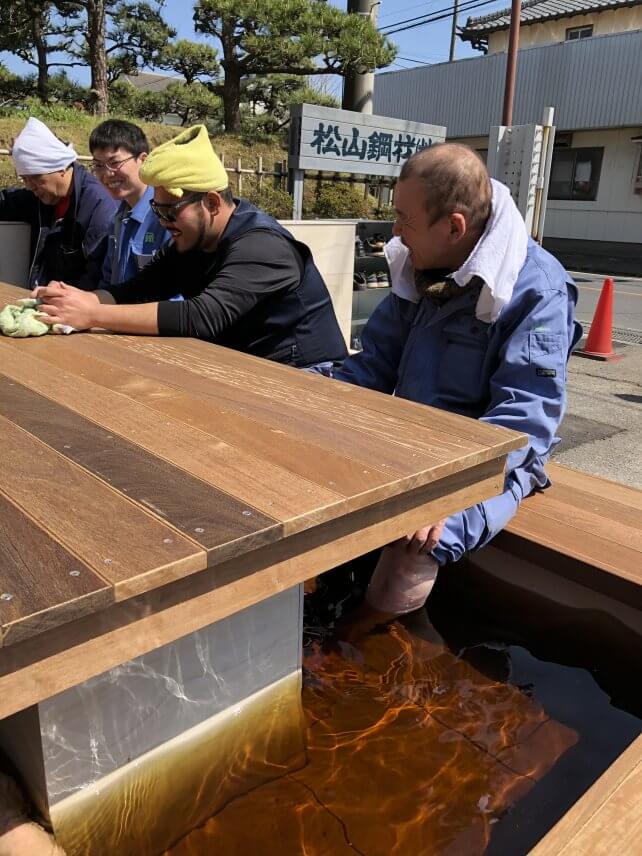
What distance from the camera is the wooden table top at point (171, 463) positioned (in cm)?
92

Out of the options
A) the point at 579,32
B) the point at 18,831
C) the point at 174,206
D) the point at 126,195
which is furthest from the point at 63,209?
the point at 579,32

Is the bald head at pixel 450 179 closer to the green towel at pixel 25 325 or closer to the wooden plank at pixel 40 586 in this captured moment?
the green towel at pixel 25 325

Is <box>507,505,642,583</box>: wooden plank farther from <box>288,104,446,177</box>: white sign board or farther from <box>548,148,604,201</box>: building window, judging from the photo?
<box>548,148,604,201</box>: building window

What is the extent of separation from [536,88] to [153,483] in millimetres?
21556

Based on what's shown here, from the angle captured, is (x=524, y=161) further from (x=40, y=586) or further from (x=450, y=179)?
(x=40, y=586)

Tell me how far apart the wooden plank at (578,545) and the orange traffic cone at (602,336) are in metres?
5.36

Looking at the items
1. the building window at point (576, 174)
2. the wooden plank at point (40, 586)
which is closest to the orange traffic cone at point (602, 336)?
the wooden plank at point (40, 586)

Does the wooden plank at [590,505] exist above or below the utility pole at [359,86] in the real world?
below

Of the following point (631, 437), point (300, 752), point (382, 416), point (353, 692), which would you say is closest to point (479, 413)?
point (382, 416)

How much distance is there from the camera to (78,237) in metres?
3.61

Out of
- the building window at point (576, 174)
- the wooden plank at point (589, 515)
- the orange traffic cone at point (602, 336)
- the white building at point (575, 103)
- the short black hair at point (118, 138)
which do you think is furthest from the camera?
the building window at point (576, 174)

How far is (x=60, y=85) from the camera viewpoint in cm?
1506

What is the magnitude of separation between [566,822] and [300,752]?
2.46 feet

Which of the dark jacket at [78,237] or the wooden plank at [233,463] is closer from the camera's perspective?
the wooden plank at [233,463]
